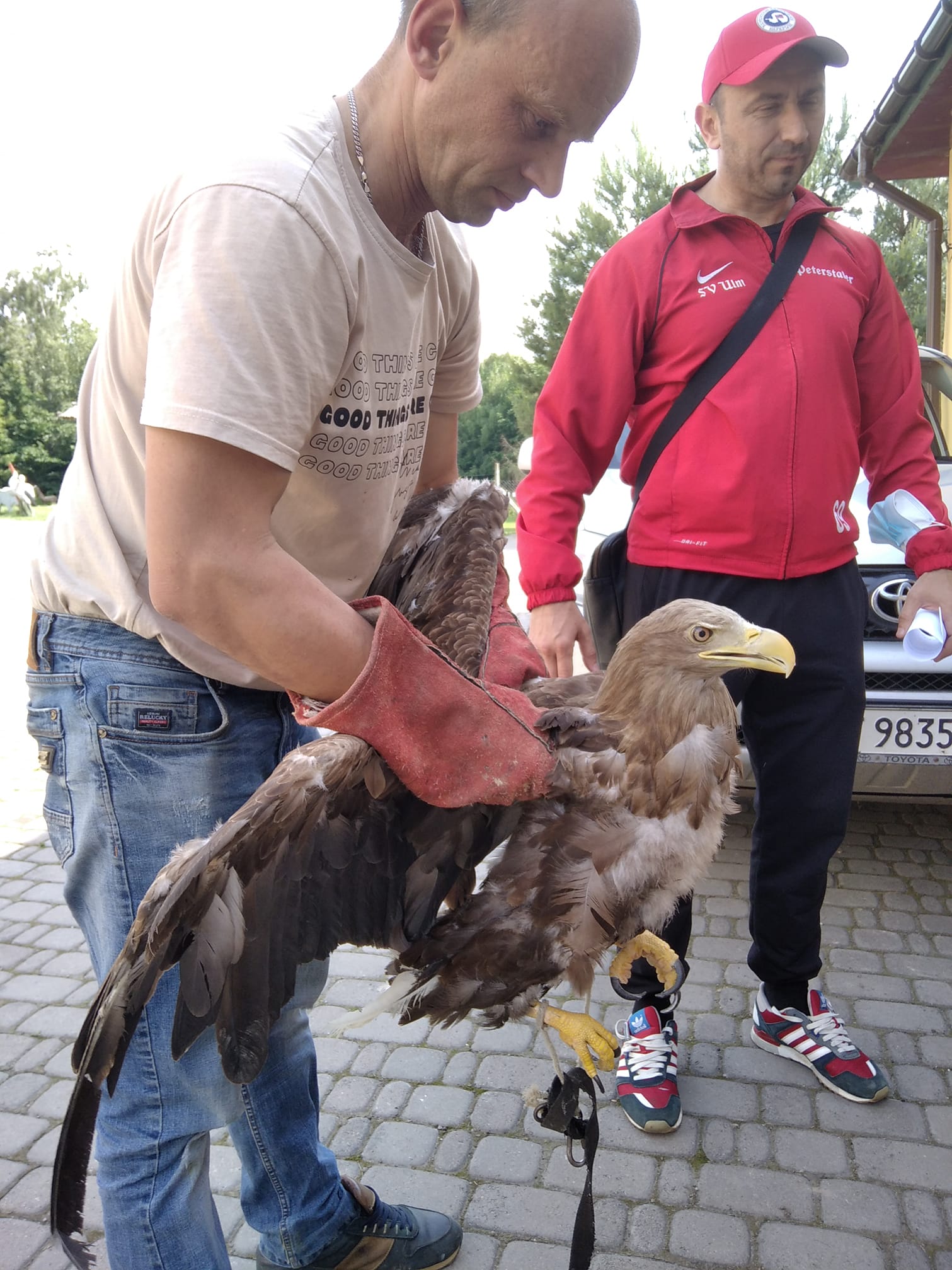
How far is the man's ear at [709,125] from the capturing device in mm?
3008

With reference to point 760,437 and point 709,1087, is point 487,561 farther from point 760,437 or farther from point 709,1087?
point 709,1087

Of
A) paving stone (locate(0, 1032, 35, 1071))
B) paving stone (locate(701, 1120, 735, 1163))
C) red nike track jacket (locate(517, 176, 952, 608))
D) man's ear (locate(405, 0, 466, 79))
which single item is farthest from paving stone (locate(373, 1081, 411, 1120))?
man's ear (locate(405, 0, 466, 79))

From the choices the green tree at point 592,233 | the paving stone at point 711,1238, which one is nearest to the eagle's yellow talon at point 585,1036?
the paving stone at point 711,1238

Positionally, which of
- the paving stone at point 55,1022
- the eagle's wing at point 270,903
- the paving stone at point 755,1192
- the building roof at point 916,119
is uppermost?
the building roof at point 916,119

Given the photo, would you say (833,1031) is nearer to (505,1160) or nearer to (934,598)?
(505,1160)

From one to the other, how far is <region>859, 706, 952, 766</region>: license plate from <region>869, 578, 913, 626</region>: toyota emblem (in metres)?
0.49

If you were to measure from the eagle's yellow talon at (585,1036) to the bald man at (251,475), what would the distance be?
24.1 inches

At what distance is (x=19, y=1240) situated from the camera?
280cm

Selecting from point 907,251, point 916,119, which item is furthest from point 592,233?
point 916,119

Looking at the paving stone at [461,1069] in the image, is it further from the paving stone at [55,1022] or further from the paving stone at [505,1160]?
the paving stone at [55,1022]

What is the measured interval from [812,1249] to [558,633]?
1963 mm

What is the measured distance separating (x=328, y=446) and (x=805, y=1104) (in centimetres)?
290

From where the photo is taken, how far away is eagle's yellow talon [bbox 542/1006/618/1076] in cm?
217

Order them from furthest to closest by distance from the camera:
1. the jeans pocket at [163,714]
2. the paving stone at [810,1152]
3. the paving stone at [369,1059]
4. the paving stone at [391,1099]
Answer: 1. the paving stone at [369,1059]
2. the paving stone at [391,1099]
3. the paving stone at [810,1152]
4. the jeans pocket at [163,714]
